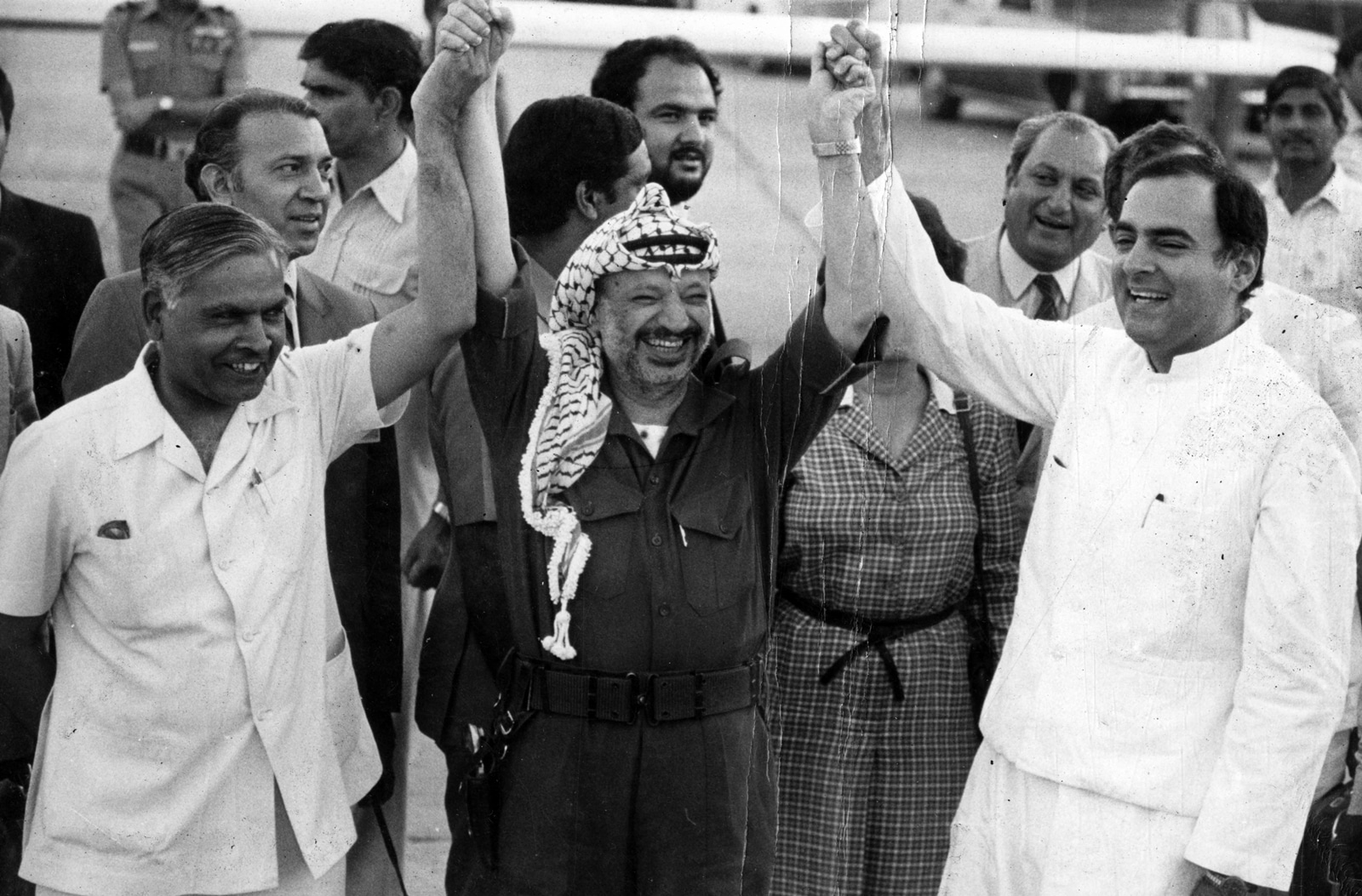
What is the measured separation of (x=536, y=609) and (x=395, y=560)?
0.68m

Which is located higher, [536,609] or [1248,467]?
[1248,467]

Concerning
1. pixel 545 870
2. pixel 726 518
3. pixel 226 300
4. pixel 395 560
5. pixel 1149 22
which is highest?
pixel 1149 22

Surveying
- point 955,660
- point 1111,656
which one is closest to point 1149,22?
point 955,660

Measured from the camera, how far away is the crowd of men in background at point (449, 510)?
236 centimetres

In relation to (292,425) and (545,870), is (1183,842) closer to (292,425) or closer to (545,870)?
(545,870)

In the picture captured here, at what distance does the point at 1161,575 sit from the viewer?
246 centimetres

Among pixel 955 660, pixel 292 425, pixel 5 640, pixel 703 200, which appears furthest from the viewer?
pixel 703 200

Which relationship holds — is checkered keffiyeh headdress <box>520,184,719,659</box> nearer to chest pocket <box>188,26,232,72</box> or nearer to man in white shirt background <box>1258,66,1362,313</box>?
man in white shirt background <box>1258,66,1362,313</box>

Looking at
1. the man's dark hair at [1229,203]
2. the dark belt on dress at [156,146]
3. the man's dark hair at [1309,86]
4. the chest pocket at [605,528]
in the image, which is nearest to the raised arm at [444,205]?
the chest pocket at [605,528]

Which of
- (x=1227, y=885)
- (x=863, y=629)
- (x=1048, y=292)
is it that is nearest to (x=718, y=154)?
(x=1048, y=292)

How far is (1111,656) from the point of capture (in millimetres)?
2484

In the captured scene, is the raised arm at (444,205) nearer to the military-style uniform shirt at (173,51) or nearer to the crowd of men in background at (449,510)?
the crowd of men in background at (449,510)

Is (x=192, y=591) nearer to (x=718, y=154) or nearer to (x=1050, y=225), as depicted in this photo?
(x=1050, y=225)

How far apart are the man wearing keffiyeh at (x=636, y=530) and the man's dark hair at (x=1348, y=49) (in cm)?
266
